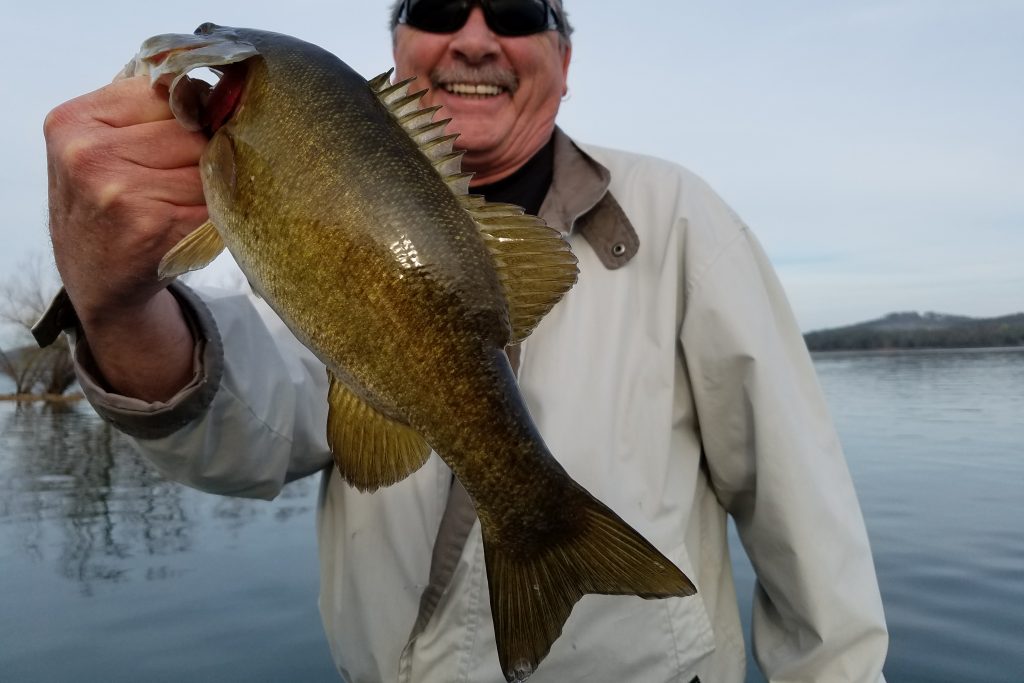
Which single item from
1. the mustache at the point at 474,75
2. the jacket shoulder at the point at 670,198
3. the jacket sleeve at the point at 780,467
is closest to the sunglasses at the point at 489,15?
the mustache at the point at 474,75

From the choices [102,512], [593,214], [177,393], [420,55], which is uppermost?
[420,55]

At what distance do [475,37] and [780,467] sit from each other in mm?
2154

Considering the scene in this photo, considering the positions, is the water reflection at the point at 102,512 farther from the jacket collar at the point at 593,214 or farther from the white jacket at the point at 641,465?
the jacket collar at the point at 593,214

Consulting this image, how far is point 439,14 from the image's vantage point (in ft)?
10.5

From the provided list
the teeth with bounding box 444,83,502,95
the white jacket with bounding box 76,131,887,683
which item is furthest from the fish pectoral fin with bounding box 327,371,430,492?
the teeth with bounding box 444,83,502,95

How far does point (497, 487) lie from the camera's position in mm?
1645

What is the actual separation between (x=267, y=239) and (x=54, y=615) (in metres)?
7.67

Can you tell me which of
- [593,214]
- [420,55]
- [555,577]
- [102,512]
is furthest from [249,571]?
[555,577]

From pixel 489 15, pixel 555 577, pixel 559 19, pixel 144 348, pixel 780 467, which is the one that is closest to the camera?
pixel 555 577

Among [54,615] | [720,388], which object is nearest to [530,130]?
[720,388]

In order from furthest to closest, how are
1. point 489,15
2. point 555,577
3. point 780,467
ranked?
point 489,15 → point 780,467 → point 555,577

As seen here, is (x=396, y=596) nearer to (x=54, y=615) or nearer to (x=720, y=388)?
(x=720, y=388)

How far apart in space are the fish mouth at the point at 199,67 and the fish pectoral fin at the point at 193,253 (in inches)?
9.8

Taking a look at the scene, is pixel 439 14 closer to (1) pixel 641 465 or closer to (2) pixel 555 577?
(1) pixel 641 465
